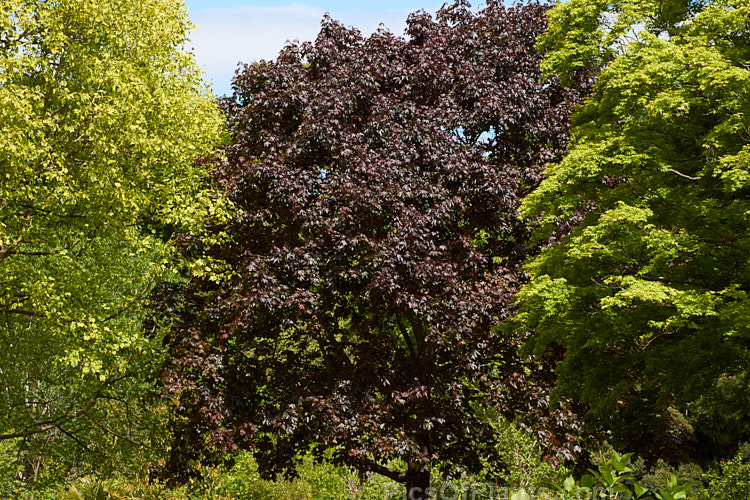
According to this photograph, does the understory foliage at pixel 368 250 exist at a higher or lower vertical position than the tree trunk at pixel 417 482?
higher

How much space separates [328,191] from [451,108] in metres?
3.52

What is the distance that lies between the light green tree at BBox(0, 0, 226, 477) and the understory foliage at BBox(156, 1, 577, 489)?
1770 mm

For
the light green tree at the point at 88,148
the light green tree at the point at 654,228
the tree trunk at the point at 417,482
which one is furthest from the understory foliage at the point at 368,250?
the light green tree at the point at 88,148

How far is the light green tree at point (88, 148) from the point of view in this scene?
47.3 feet

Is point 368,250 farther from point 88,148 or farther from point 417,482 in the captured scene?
point 88,148

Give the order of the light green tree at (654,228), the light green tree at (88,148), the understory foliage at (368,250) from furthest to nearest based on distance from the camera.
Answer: the light green tree at (88,148), the understory foliage at (368,250), the light green tree at (654,228)

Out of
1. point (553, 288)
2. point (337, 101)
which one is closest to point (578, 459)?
point (553, 288)

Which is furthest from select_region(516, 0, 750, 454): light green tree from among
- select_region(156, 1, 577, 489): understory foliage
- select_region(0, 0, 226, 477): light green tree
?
select_region(0, 0, 226, 477): light green tree

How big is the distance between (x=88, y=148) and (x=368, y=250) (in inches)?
300

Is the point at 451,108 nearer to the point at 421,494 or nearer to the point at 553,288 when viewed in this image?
the point at 553,288

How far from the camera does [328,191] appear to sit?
1386 cm

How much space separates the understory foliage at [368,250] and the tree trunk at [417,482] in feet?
0.15

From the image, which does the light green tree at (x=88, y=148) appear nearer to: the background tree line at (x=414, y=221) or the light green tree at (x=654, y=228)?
the background tree line at (x=414, y=221)

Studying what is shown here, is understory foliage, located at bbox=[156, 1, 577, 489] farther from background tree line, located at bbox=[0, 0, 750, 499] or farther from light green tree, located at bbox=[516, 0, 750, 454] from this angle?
light green tree, located at bbox=[516, 0, 750, 454]
